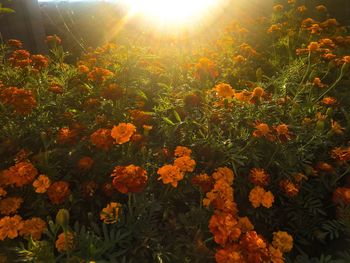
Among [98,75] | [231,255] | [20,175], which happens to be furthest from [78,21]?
[231,255]

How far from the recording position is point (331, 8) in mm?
6066

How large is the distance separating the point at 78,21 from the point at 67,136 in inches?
215

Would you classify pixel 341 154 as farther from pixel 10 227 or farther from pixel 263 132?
pixel 10 227

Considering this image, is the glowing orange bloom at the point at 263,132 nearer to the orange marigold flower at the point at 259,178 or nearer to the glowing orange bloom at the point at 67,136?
the orange marigold flower at the point at 259,178

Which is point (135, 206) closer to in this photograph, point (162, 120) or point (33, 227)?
point (33, 227)

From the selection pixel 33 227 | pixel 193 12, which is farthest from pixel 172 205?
pixel 193 12

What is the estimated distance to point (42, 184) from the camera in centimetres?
183

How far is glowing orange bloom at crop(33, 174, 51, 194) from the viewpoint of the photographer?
1.80 meters

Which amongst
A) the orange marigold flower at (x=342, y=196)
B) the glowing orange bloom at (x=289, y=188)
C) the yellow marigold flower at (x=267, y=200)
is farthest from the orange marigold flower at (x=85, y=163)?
the orange marigold flower at (x=342, y=196)

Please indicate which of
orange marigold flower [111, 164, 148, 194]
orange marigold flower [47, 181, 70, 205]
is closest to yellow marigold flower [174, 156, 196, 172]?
orange marigold flower [111, 164, 148, 194]

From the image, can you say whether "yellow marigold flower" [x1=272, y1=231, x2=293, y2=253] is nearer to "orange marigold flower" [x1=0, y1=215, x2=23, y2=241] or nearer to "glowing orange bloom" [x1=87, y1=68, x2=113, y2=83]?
"orange marigold flower" [x1=0, y1=215, x2=23, y2=241]

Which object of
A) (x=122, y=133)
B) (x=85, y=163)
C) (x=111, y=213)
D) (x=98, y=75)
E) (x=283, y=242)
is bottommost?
(x=283, y=242)

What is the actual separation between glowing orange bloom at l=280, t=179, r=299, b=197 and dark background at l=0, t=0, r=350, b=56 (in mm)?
2825

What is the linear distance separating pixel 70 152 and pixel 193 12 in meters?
4.87
